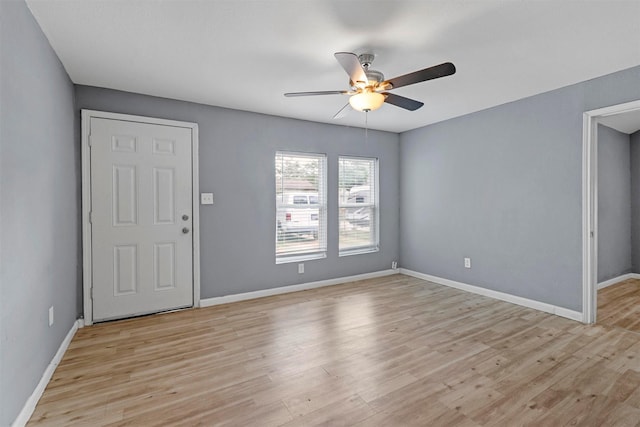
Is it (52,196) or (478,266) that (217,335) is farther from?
(478,266)

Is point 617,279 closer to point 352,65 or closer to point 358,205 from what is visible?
point 358,205

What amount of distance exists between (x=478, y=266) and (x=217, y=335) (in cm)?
332

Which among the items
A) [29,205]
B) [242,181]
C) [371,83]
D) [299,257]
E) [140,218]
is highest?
[371,83]

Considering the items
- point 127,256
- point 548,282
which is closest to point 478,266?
point 548,282

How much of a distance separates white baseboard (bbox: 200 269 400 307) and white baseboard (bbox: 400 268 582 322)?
26.0 inches

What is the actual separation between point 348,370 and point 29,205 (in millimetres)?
2324

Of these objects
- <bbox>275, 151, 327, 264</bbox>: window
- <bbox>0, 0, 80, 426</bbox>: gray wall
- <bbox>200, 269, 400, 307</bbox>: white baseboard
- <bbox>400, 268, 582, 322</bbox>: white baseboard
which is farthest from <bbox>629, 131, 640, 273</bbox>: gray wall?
<bbox>0, 0, 80, 426</bbox>: gray wall

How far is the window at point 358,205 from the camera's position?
4.88 m

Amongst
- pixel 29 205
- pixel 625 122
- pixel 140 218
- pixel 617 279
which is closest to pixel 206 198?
pixel 140 218

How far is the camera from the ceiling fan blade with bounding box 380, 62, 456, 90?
2028 millimetres

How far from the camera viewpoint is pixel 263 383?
7.10ft

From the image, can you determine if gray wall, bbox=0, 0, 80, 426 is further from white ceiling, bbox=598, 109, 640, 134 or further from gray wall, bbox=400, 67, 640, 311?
white ceiling, bbox=598, 109, 640, 134

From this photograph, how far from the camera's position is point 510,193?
3.84 meters

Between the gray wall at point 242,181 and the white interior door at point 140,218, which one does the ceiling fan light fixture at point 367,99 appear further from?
the white interior door at point 140,218
